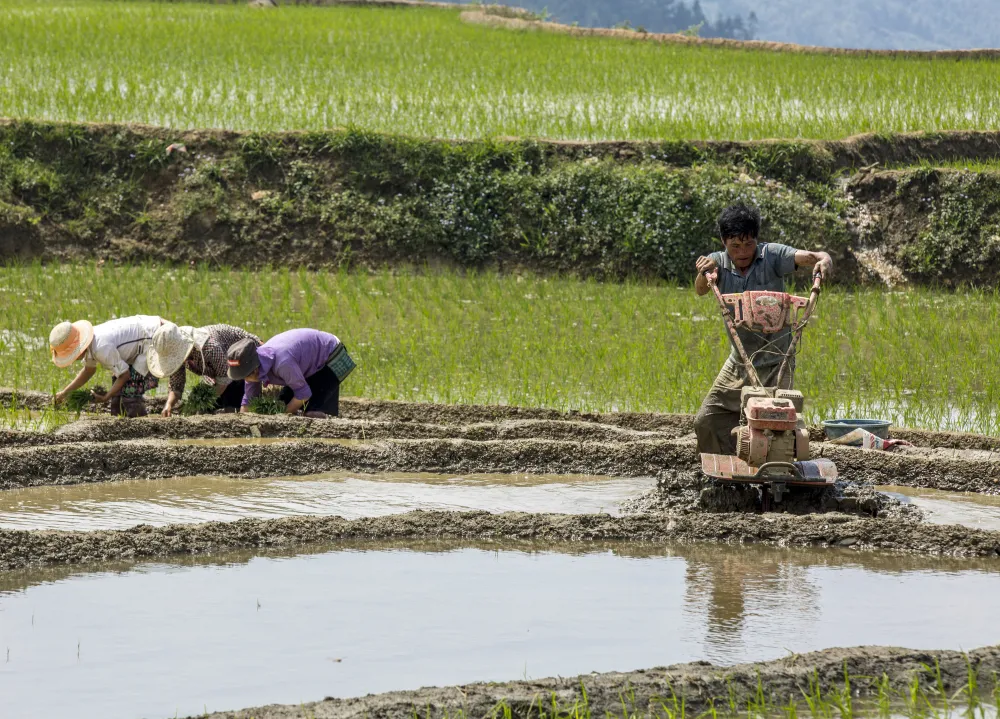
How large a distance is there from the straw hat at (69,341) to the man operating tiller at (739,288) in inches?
132

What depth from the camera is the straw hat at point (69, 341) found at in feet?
22.7

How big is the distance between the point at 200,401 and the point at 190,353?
36 centimetres

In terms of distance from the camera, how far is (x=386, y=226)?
13562mm

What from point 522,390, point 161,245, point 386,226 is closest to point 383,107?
point 386,226

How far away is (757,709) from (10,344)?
727 centimetres

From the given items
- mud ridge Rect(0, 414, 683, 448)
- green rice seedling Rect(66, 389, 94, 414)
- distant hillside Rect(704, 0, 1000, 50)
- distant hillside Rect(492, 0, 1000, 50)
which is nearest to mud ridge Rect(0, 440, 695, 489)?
mud ridge Rect(0, 414, 683, 448)

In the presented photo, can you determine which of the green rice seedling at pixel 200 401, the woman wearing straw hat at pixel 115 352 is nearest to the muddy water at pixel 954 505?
the green rice seedling at pixel 200 401

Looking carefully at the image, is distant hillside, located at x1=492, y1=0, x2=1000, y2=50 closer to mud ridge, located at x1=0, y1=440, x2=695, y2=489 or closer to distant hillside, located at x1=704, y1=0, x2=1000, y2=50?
distant hillside, located at x1=704, y1=0, x2=1000, y2=50

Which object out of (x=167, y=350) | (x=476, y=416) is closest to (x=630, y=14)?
(x=476, y=416)

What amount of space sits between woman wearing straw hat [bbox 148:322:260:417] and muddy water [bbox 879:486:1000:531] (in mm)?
3544

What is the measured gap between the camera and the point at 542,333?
32.0ft

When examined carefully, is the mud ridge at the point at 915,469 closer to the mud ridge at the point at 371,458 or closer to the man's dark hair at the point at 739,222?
the mud ridge at the point at 371,458

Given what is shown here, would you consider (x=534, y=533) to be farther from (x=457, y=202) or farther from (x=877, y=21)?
(x=877, y=21)

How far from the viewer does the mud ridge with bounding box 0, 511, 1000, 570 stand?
5.00 meters
